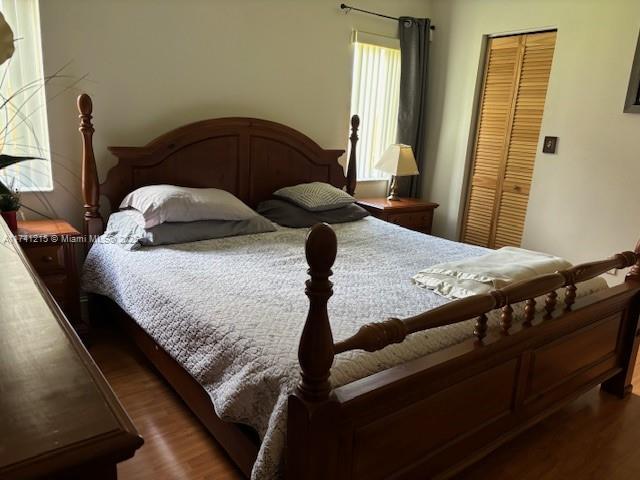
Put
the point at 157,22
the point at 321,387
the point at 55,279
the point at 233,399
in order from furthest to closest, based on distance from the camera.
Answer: the point at 157,22 → the point at 55,279 → the point at 233,399 → the point at 321,387

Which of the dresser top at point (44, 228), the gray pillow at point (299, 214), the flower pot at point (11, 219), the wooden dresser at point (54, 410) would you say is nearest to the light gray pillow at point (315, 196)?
the gray pillow at point (299, 214)

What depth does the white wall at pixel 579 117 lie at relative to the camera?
3094 mm

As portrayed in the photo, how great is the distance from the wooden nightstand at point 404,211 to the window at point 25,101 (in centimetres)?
216

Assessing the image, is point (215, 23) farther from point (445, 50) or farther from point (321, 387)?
point (321, 387)

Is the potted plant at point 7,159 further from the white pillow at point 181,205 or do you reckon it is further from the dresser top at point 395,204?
the dresser top at point 395,204

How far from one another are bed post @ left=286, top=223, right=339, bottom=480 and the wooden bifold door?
9.87 ft

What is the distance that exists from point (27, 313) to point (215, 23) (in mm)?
2635

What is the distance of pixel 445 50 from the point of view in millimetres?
4051

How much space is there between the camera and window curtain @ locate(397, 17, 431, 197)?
12.9 ft

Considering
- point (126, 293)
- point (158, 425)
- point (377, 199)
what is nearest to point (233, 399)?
point (158, 425)

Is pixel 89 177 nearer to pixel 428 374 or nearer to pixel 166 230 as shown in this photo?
pixel 166 230

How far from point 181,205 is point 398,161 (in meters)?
1.84

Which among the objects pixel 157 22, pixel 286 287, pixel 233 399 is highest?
pixel 157 22

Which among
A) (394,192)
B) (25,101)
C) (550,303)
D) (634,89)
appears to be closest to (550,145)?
(634,89)
